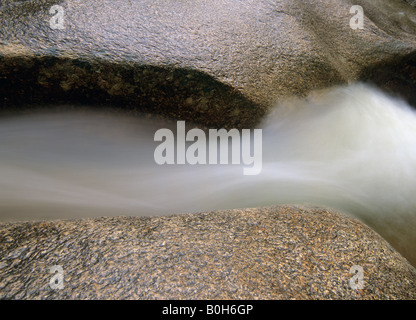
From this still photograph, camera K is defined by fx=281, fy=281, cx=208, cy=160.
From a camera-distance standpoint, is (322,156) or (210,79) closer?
(210,79)

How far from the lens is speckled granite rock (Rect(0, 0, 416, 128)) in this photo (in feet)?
9.19

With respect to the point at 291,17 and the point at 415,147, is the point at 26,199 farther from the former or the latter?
the point at 415,147

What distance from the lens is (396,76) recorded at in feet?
14.6

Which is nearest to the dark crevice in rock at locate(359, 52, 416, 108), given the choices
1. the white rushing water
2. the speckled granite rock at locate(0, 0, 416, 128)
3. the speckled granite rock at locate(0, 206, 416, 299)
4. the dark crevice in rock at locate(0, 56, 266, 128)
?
the speckled granite rock at locate(0, 0, 416, 128)

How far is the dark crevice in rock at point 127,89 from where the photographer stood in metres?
2.79

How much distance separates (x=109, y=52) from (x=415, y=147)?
4025mm

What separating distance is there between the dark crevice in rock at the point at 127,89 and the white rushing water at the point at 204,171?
8.0 inches

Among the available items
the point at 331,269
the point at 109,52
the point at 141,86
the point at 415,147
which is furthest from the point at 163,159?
the point at 415,147

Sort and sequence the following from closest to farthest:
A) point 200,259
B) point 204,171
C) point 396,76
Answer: point 200,259, point 204,171, point 396,76

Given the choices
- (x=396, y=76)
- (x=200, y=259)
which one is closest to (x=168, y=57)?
(x=200, y=259)

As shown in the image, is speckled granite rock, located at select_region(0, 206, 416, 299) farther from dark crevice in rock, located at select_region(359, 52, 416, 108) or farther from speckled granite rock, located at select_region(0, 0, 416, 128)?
dark crevice in rock, located at select_region(359, 52, 416, 108)

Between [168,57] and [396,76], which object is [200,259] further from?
[396,76]

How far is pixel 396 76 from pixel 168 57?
375cm

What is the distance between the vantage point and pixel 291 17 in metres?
3.77
